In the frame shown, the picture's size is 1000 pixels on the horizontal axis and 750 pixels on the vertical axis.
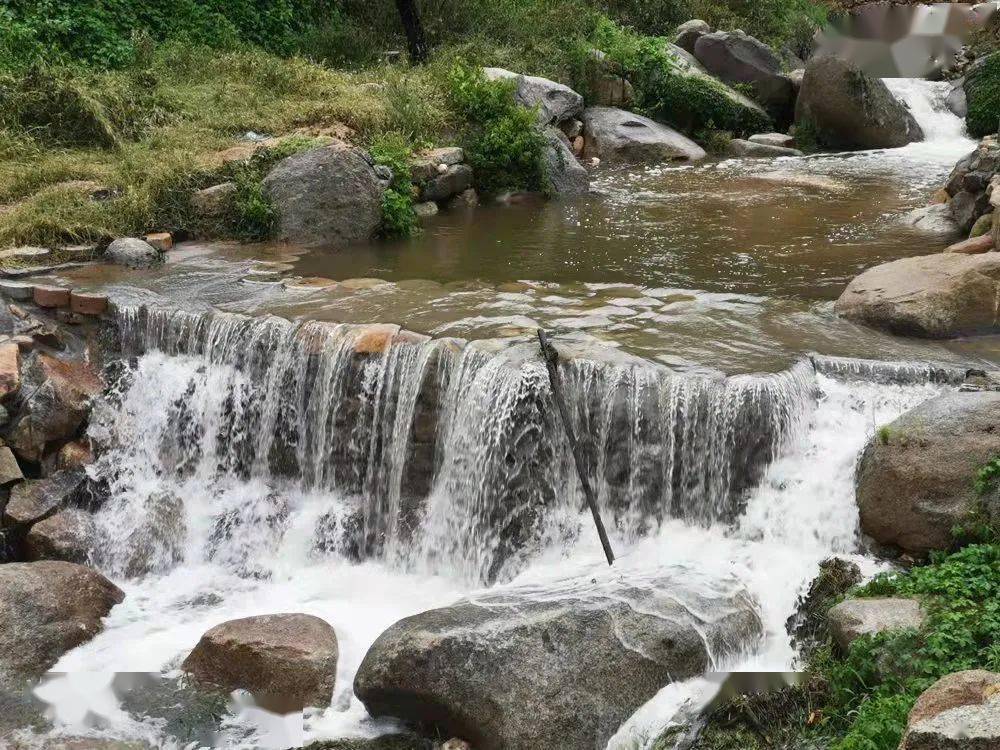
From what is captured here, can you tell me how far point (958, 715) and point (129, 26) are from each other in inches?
555

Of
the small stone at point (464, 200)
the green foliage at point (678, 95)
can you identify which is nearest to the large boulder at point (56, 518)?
the small stone at point (464, 200)

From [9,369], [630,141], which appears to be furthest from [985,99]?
[9,369]

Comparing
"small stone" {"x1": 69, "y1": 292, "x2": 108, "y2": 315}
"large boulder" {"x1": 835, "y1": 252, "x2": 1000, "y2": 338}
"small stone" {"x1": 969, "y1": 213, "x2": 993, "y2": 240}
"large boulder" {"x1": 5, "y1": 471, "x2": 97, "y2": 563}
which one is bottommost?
"large boulder" {"x1": 5, "y1": 471, "x2": 97, "y2": 563}

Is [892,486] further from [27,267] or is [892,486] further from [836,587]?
[27,267]

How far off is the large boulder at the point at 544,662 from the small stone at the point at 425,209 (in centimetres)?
651

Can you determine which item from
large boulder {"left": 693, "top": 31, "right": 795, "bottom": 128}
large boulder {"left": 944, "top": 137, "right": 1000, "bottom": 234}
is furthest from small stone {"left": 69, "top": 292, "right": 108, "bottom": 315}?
large boulder {"left": 693, "top": 31, "right": 795, "bottom": 128}

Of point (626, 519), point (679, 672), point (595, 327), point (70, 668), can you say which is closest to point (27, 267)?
point (70, 668)

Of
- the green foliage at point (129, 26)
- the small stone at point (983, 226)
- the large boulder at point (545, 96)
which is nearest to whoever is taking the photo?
the small stone at point (983, 226)

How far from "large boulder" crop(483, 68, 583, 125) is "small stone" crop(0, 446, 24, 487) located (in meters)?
7.97

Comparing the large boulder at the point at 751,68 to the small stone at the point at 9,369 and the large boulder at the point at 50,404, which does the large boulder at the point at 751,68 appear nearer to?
the large boulder at the point at 50,404

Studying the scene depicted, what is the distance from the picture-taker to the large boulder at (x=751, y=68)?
16.1 m

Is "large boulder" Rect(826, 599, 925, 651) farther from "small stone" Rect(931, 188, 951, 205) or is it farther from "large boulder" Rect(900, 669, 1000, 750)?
"small stone" Rect(931, 188, 951, 205)

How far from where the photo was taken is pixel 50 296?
7.50 metres

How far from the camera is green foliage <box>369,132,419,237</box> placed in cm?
995
